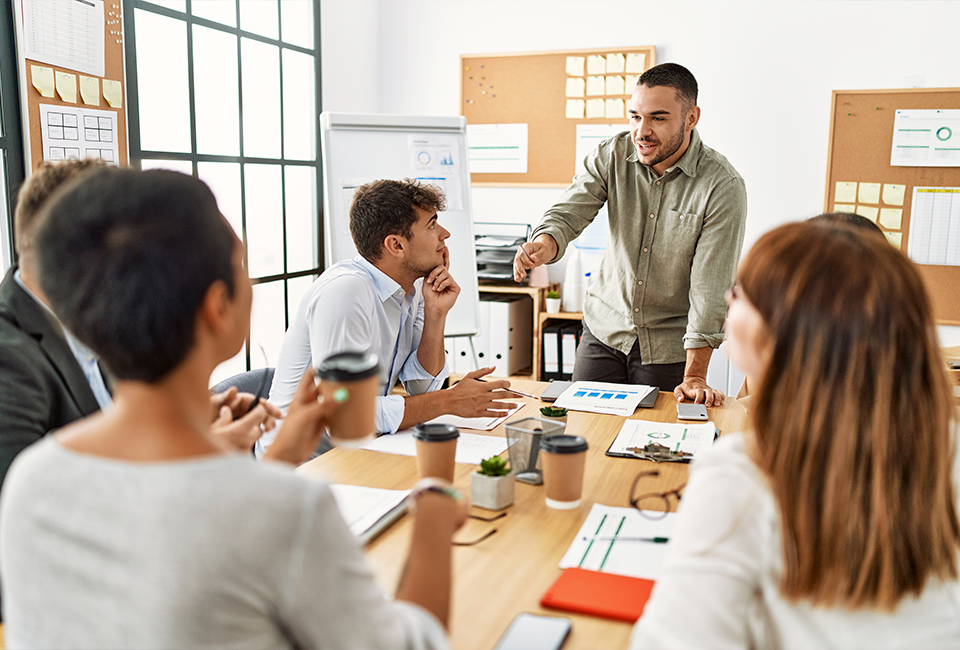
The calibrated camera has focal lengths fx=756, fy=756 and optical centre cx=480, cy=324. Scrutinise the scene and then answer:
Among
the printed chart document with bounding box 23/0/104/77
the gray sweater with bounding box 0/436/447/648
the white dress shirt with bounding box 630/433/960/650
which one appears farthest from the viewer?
the printed chart document with bounding box 23/0/104/77

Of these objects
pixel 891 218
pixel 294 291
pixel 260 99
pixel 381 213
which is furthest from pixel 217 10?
pixel 891 218

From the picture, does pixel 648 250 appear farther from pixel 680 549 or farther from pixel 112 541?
pixel 112 541

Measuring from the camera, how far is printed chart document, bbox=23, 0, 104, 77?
2354 mm

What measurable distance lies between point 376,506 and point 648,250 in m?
1.66

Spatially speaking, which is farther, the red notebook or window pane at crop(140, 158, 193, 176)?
window pane at crop(140, 158, 193, 176)

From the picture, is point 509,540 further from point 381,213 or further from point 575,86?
point 575,86

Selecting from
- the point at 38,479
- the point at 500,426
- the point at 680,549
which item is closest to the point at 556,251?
the point at 500,426

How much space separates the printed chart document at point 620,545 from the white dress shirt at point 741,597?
0.27m

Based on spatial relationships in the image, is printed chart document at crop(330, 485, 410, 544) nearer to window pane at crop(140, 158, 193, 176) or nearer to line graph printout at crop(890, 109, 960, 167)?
window pane at crop(140, 158, 193, 176)

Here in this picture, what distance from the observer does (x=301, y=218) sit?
13.3ft

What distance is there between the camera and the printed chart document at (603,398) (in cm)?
202

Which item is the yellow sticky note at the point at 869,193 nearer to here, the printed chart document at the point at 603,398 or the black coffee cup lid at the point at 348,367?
the printed chart document at the point at 603,398

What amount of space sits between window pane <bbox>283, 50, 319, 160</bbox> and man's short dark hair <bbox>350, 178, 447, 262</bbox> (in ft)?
6.34

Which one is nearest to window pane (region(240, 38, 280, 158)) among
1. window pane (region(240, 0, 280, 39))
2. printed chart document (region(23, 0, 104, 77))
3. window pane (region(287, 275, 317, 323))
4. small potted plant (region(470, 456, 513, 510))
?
window pane (region(240, 0, 280, 39))
